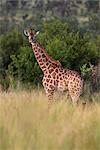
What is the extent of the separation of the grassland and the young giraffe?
2.99 metres

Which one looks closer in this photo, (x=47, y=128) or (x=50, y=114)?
(x=47, y=128)

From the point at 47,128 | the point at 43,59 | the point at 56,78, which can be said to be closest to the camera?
the point at 47,128

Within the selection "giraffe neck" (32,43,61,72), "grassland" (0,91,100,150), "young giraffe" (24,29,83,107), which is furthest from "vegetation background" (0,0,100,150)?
"giraffe neck" (32,43,61,72)

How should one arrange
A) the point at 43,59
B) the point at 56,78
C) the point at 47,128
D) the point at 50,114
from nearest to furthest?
1. the point at 47,128
2. the point at 50,114
3. the point at 56,78
4. the point at 43,59

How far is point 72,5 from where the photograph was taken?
5938cm

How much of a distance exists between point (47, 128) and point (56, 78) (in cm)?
469

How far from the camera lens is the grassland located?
15.7 ft

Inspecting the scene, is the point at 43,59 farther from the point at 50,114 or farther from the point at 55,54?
the point at 50,114

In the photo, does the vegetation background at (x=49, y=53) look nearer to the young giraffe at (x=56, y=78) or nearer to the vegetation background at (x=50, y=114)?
the vegetation background at (x=50, y=114)

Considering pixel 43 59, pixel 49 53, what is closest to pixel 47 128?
pixel 43 59

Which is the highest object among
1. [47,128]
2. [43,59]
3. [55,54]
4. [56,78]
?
[47,128]

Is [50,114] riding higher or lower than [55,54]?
higher

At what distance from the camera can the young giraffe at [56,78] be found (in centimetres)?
973

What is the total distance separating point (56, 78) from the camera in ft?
32.6
